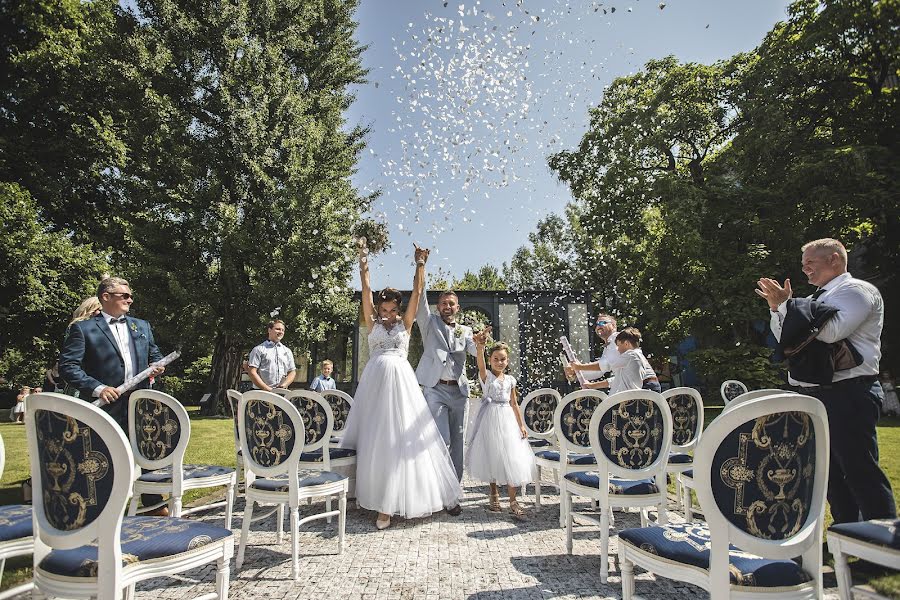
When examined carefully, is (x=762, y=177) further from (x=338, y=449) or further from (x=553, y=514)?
(x=338, y=449)

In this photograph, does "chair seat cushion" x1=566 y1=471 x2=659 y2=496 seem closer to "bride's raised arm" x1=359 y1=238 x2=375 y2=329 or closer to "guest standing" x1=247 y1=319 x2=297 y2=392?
"bride's raised arm" x1=359 y1=238 x2=375 y2=329

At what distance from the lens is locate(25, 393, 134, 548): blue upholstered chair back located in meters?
1.91

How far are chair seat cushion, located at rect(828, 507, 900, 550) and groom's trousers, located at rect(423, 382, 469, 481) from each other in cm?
347

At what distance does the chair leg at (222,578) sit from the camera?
229 centimetres

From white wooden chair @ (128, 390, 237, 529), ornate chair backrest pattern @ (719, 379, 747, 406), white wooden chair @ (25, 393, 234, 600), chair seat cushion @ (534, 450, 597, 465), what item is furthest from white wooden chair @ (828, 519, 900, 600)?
ornate chair backrest pattern @ (719, 379, 747, 406)

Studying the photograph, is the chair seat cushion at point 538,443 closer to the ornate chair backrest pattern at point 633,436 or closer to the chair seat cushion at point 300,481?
the ornate chair backrest pattern at point 633,436

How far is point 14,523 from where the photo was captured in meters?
2.47

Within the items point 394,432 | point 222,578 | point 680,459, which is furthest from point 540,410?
point 222,578

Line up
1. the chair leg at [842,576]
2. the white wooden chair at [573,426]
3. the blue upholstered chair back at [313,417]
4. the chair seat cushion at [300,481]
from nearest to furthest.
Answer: the chair leg at [842,576] → the chair seat cushion at [300,481] → the white wooden chair at [573,426] → the blue upholstered chair back at [313,417]

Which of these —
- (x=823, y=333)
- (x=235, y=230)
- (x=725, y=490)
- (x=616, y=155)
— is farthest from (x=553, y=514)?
(x=616, y=155)

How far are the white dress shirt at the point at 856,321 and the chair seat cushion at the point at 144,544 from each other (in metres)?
3.62

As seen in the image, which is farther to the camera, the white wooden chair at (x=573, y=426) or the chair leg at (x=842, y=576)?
the white wooden chair at (x=573, y=426)

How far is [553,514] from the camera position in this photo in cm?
498

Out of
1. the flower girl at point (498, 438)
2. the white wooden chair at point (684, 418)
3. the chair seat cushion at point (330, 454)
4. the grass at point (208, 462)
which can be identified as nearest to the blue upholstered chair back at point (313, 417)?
the chair seat cushion at point (330, 454)
